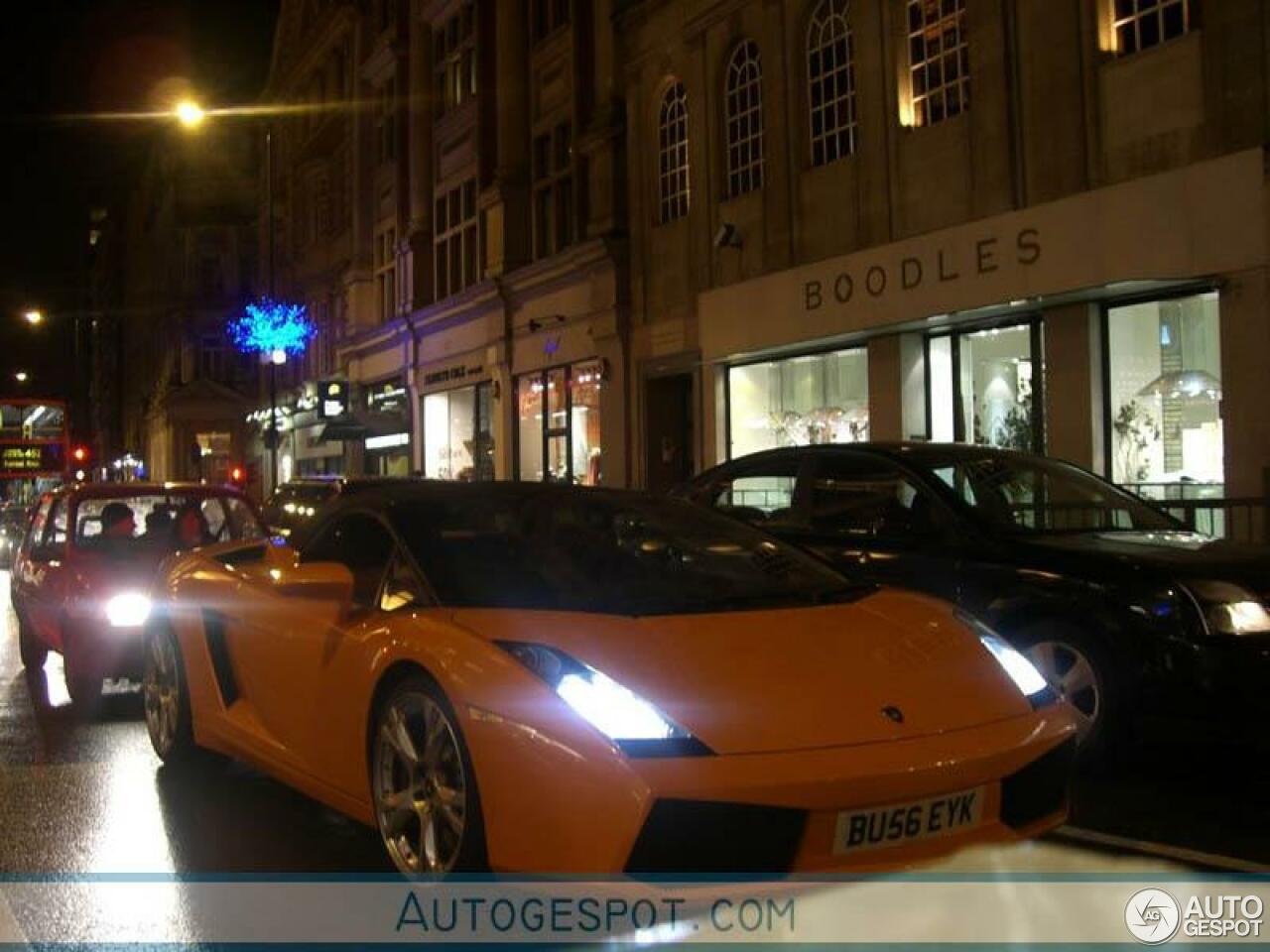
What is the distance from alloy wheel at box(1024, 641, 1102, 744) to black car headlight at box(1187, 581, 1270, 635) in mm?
582

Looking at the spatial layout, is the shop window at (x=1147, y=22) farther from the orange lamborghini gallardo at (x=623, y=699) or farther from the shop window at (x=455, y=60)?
the shop window at (x=455, y=60)

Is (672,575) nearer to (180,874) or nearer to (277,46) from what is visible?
(180,874)

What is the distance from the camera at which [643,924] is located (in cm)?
341

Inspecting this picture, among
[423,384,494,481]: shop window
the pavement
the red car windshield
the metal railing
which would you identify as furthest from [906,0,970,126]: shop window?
Answer: [423,384,494,481]: shop window

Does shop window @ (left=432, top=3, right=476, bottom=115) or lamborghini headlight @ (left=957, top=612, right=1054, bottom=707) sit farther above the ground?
shop window @ (left=432, top=3, right=476, bottom=115)

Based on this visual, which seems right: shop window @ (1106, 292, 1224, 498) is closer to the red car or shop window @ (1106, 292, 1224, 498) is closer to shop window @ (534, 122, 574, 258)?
the red car

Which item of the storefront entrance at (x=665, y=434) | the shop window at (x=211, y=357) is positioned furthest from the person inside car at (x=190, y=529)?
the shop window at (x=211, y=357)

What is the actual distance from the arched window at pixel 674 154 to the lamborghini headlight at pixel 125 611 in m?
14.1

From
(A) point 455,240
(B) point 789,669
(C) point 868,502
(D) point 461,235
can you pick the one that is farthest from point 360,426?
(B) point 789,669

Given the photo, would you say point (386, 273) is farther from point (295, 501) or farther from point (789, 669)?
point (789, 669)

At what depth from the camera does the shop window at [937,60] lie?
15.5 m

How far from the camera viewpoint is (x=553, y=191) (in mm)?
→ 25969

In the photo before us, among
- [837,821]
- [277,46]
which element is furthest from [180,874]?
[277,46]

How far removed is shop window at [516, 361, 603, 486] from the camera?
24.0 meters
